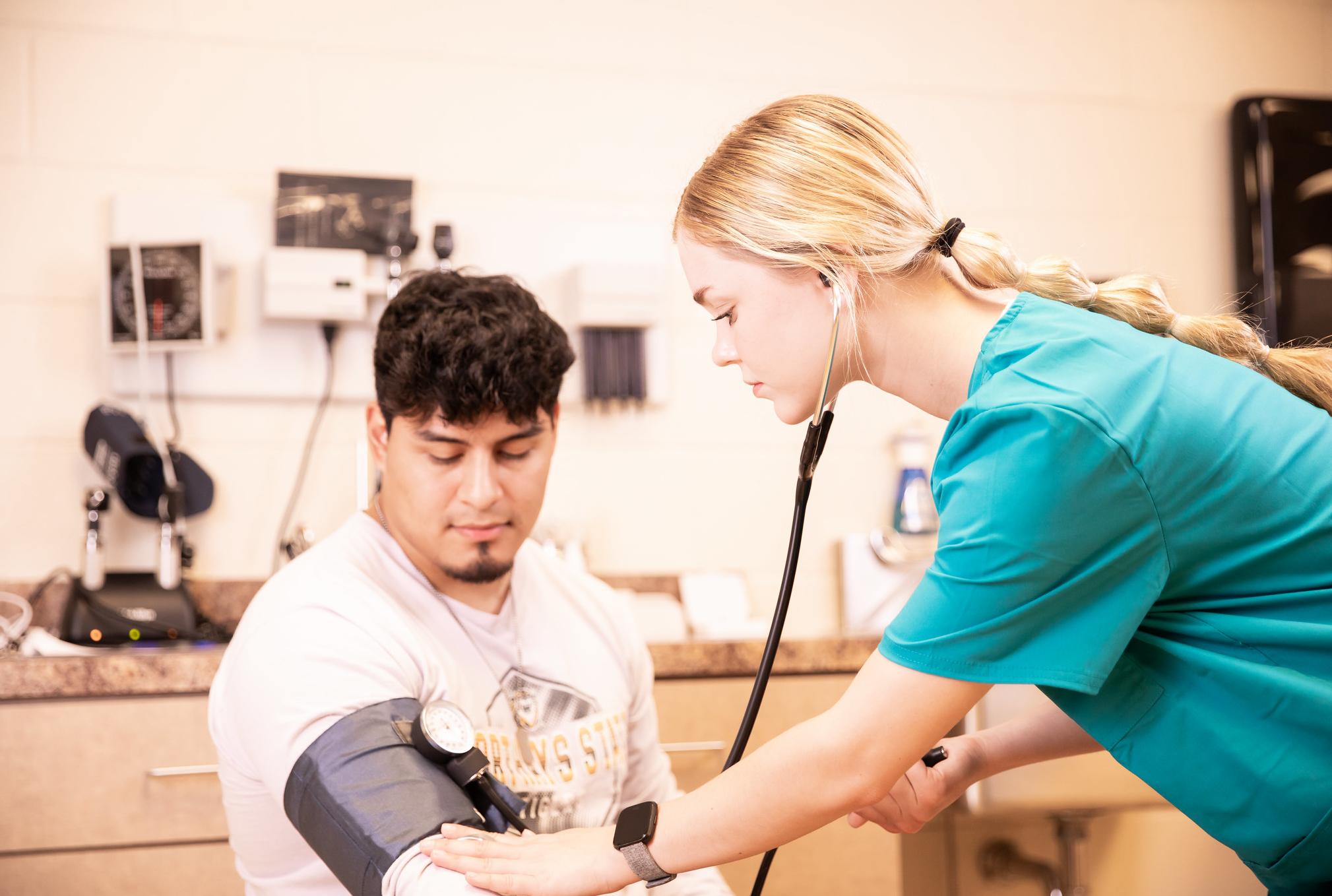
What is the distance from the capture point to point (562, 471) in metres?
2.38

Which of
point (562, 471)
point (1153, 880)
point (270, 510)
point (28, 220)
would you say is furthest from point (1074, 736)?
point (28, 220)

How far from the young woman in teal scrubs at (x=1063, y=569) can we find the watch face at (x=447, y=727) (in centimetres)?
11

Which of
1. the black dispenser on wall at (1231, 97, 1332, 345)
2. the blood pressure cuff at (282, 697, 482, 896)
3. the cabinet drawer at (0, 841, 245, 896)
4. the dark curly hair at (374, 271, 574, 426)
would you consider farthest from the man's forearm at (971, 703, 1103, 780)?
the black dispenser on wall at (1231, 97, 1332, 345)

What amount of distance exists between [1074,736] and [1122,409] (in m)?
0.45

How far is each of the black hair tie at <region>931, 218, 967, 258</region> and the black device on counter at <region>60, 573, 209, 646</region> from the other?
1.53m

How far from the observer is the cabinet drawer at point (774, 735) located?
6.23ft

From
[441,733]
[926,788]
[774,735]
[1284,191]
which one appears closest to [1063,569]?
[926,788]

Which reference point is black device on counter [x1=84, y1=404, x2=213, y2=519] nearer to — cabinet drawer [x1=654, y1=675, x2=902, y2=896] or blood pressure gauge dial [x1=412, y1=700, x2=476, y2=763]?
cabinet drawer [x1=654, y1=675, x2=902, y2=896]

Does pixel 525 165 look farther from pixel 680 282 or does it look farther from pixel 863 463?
pixel 863 463

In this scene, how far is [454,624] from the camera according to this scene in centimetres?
132

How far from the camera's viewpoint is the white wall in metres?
2.17

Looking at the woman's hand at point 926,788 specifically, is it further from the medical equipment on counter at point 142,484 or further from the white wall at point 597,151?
the medical equipment on counter at point 142,484

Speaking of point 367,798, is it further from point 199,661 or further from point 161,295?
point 161,295

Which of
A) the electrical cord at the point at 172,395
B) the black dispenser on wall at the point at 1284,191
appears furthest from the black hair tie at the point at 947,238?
the black dispenser on wall at the point at 1284,191
